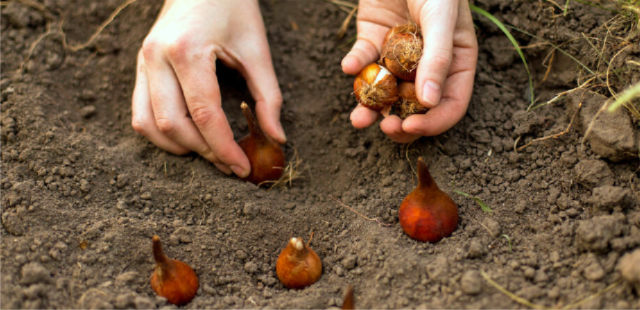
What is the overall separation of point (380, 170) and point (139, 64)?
1.07 metres

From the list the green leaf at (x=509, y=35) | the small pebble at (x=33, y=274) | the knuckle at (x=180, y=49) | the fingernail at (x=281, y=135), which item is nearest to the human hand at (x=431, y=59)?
the green leaf at (x=509, y=35)

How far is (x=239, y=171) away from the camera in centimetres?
191

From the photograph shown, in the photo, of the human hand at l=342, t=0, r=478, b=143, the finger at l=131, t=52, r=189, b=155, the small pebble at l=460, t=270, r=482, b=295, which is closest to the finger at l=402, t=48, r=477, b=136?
the human hand at l=342, t=0, r=478, b=143

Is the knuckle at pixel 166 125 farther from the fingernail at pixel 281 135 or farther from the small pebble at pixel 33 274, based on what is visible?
the small pebble at pixel 33 274

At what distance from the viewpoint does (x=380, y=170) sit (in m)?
1.90

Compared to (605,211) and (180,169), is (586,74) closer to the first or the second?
(605,211)

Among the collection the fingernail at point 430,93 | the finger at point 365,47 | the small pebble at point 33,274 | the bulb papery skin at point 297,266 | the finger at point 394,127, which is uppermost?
the fingernail at point 430,93

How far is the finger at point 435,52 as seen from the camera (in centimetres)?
152

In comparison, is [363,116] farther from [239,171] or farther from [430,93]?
[239,171]

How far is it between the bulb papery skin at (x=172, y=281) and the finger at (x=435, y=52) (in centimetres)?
88

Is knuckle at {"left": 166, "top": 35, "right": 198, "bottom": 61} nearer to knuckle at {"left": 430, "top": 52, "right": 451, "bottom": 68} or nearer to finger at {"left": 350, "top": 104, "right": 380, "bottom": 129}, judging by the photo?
finger at {"left": 350, "top": 104, "right": 380, "bottom": 129}

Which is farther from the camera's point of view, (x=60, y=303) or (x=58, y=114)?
(x=58, y=114)

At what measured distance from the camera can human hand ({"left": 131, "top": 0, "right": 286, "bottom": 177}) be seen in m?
1.81

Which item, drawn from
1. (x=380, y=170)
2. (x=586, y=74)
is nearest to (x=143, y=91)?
(x=380, y=170)
